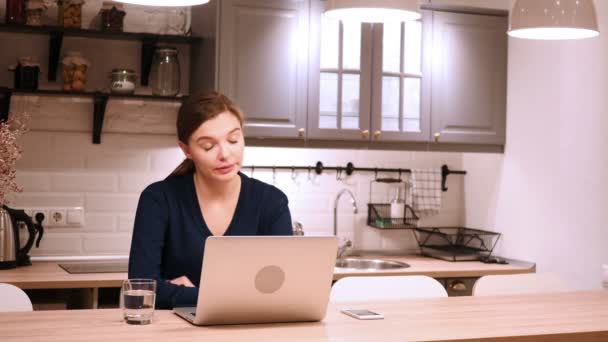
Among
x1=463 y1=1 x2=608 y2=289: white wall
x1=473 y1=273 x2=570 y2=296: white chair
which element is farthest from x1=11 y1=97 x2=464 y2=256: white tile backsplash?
x1=473 y1=273 x2=570 y2=296: white chair

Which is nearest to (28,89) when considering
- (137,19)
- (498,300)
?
(137,19)

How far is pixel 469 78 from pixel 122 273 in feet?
6.35

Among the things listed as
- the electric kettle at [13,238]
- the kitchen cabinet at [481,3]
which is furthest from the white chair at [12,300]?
the kitchen cabinet at [481,3]

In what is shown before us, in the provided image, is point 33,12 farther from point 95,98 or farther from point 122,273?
point 122,273

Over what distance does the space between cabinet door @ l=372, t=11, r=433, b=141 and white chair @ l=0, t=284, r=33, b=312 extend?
2.04 metres

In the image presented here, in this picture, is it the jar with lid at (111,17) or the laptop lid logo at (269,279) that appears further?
the jar with lid at (111,17)

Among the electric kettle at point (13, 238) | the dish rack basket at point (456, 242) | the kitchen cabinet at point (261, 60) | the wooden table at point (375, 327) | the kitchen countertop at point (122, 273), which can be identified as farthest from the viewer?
the dish rack basket at point (456, 242)

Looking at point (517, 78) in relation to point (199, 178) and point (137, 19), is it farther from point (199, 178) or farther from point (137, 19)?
point (199, 178)

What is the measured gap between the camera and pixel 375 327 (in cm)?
204

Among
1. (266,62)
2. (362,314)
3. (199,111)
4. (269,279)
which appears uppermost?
(266,62)

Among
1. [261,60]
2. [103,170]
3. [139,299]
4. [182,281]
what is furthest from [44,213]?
[139,299]

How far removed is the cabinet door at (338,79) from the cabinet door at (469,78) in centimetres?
38

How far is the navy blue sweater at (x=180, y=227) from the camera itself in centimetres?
237

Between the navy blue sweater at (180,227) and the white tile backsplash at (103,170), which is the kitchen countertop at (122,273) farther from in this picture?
the navy blue sweater at (180,227)
